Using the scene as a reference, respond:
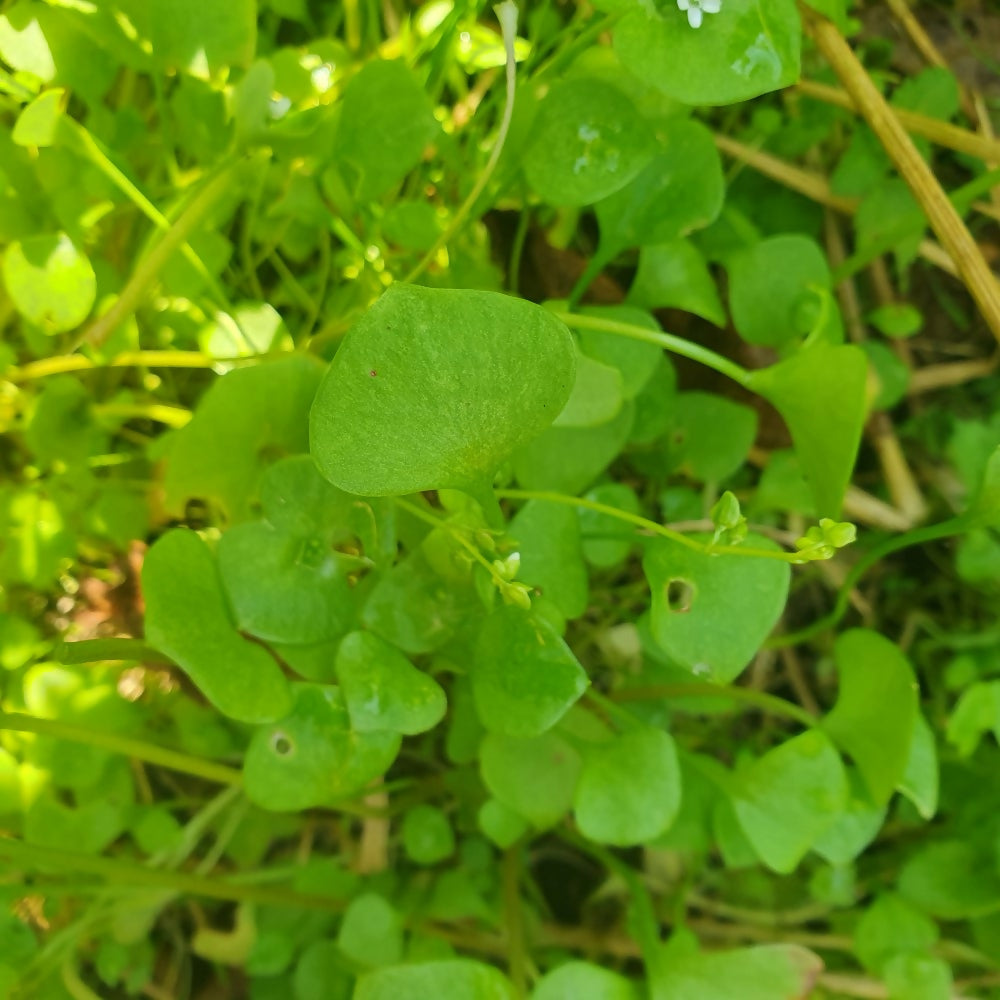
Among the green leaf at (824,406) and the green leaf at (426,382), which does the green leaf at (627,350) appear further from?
the green leaf at (426,382)

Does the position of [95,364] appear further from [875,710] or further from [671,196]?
[875,710]

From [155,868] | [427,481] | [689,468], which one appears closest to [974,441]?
[689,468]

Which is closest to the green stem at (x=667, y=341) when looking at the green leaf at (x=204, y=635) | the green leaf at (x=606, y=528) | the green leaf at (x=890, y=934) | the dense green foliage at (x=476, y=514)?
the dense green foliage at (x=476, y=514)

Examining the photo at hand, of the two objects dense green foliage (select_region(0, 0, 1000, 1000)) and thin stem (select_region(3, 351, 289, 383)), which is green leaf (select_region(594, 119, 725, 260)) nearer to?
dense green foliage (select_region(0, 0, 1000, 1000))

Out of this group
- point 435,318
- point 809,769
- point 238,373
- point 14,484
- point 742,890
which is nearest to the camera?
point 435,318

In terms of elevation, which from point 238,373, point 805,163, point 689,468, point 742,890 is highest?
point 238,373

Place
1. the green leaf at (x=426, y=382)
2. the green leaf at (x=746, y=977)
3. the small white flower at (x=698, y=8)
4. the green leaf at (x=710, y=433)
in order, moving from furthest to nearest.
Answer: the green leaf at (x=710, y=433) < the green leaf at (x=746, y=977) < the small white flower at (x=698, y=8) < the green leaf at (x=426, y=382)

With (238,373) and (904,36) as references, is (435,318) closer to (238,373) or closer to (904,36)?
(238,373)
